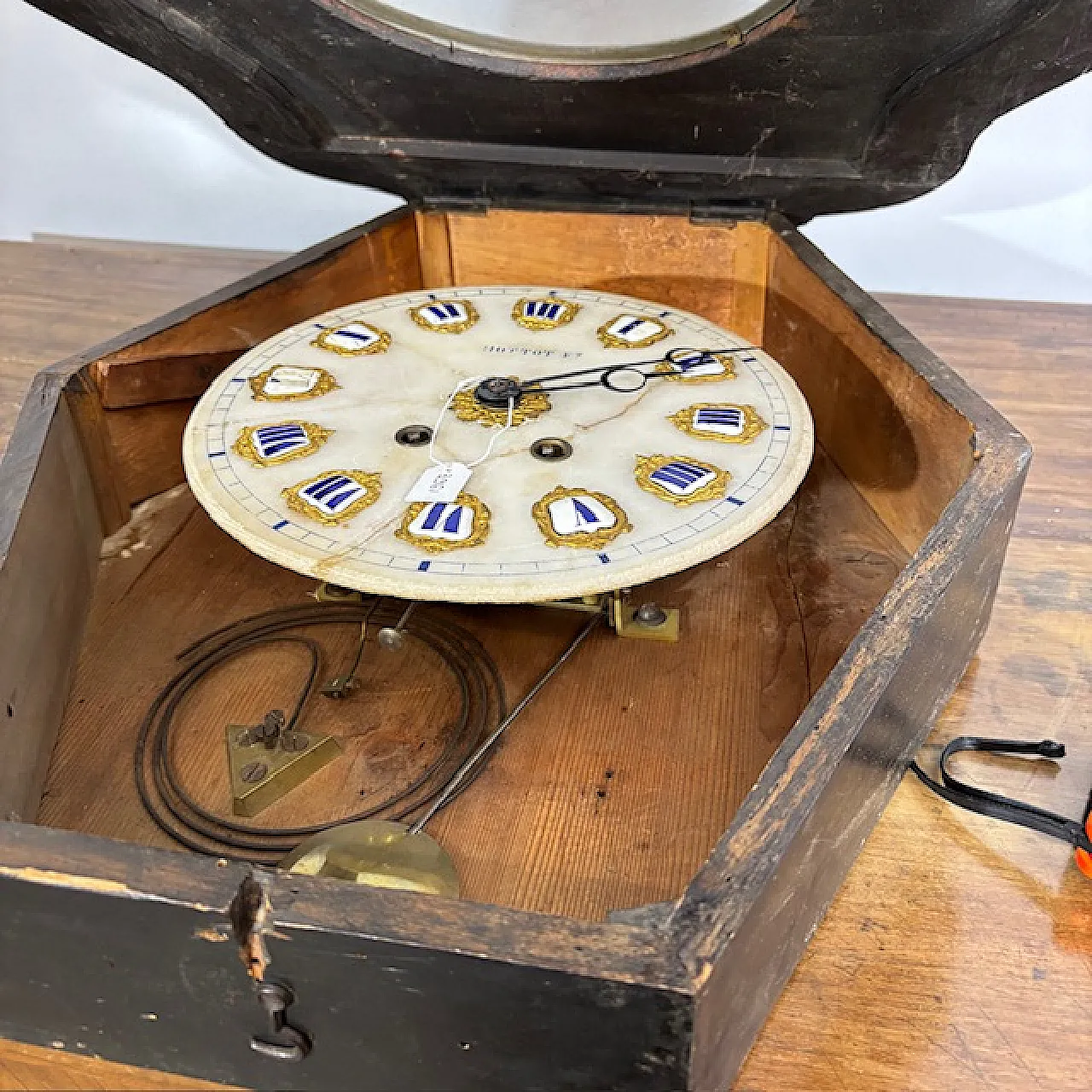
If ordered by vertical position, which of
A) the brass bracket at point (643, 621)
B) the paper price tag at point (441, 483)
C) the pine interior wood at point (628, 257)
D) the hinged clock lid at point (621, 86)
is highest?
the hinged clock lid at point (621, 86)

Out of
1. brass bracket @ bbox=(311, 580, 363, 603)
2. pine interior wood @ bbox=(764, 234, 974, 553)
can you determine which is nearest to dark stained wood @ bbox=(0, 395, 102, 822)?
brass bracket @ bbox=(311, 580, 363, 603)

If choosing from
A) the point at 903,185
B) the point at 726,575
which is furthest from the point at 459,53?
the point at 726,575

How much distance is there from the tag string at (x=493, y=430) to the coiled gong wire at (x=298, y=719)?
187 millimetres

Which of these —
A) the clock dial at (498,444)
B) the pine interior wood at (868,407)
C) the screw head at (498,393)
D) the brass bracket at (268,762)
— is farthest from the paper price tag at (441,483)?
the pine interior wood at (868,407)

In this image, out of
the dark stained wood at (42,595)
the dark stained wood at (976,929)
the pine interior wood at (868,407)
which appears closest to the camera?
the dark stained wood at (976,929)

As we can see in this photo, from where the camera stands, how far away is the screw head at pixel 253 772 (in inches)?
46.1

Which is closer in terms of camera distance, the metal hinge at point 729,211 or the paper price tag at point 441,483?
the paper price tag at point 441,483

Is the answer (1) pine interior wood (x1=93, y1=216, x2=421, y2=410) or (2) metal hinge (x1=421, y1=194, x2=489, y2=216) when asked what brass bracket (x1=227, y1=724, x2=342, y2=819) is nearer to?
(1) pine interior wood (x1=93, y1=216, x2=421, y2=410)

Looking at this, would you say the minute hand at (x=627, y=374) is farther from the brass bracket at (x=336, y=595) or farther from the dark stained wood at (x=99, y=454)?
the dark stained wood at (x=99, y=454)

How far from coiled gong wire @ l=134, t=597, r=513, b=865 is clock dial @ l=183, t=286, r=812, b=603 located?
0.19 meters

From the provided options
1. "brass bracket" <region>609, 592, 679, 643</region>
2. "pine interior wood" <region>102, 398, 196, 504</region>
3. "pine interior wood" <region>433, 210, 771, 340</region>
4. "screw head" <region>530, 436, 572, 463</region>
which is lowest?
"brass bracket" <region>609, 592, 679, 643</region>

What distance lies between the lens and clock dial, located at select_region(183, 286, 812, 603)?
1.15 m

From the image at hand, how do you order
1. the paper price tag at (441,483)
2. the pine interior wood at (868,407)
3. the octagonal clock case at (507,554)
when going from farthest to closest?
the pine interior wood at (868,407)
the paper price tag at (441,483)
the octagonal clock case at (507,554)

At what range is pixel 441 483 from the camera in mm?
1252
